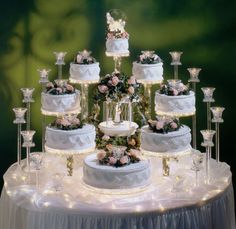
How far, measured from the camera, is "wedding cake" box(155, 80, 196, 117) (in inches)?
210

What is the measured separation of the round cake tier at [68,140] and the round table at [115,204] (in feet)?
0.76

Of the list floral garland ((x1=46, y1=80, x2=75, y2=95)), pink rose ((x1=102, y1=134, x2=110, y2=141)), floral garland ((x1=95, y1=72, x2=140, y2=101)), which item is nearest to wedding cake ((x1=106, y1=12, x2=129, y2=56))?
floral garland ((x1=95, y1=72, x2=140, y2=101))

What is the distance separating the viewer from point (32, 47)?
6602 millimetres

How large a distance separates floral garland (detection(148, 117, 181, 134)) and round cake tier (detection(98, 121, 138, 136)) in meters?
0.47

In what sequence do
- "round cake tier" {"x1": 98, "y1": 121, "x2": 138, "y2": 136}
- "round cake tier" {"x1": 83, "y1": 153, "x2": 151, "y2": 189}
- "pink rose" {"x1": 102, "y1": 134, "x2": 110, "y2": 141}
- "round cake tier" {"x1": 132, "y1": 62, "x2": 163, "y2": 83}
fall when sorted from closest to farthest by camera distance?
1. "round cake tier" {"x1": 83, "y1": 153, "x2": 151, "y2": 189}
2. "round cake tier" {"x1": 98, "y1": 121, "x2": 138, "y2": 136}
3. "pink rose" {"x1": 102, "y1": 134, "x2": 110, "y2": 141}
4. "round cake tier" {"x1": 132, "y1": 62, "x2": 163, "y2": 83}

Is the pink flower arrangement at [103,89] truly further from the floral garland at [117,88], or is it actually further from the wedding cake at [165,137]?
the wedding cake at [165,137]

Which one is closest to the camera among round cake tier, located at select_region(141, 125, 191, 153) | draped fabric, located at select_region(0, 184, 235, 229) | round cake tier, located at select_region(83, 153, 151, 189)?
draped fabric, located at select_region(0, 184, 235, 229)

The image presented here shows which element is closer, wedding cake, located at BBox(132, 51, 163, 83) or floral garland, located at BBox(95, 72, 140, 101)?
floral garland, located at BBox(95, 72, 140, 101)

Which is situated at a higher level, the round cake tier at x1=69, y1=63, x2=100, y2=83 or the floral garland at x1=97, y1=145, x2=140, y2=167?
the round cake tier at x1=69, y1=63, x2=100, y2=83

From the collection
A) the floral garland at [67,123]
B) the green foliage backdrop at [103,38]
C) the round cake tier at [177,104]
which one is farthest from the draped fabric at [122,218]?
the green foliage backdrop at [103,38]

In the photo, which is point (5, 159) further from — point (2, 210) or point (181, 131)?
point (181, 131)

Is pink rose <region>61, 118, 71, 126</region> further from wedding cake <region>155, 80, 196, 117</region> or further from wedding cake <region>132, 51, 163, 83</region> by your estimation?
wedding cake <region>132, 51, 163, 83</region>

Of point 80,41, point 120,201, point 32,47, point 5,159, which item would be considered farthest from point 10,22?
point 120,201

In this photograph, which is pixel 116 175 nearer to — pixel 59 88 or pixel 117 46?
pixel 59 88
